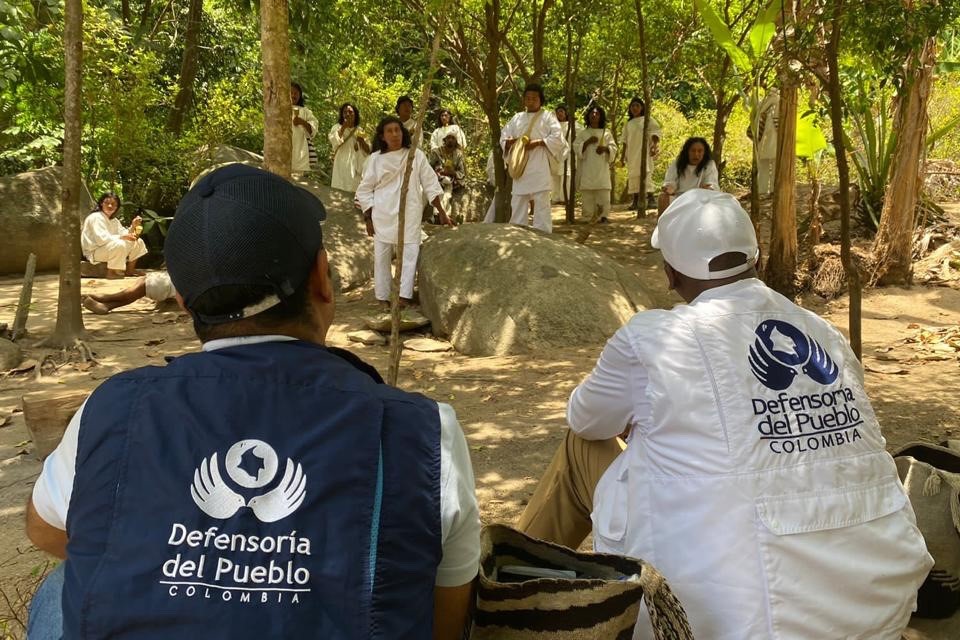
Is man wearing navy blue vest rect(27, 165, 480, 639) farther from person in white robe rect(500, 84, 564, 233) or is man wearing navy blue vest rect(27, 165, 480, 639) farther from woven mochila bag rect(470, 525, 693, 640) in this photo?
person in white robe rect(500, 84, 564, 233)

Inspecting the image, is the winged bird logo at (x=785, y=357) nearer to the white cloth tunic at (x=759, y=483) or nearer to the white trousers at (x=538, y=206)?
the white cloth tunic at (x=759, y=483)

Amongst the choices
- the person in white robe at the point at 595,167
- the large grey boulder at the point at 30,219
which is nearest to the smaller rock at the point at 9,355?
the large grey boulder at the point at 30,219

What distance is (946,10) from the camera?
4184mm

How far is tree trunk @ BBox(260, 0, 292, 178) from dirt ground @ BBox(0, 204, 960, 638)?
1.78 meters

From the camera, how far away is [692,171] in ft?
30.0

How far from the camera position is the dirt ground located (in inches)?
155

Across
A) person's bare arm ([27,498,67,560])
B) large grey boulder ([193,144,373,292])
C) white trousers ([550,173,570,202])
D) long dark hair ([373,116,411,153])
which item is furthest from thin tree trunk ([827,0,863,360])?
white trousers ([550,173,570,202])

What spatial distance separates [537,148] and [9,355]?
5.47m

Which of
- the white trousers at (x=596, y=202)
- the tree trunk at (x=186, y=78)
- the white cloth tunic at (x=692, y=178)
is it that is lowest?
the white trousers at (x=596, y=202)

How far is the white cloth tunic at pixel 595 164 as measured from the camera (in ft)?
41.0

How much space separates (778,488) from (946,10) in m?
3.51

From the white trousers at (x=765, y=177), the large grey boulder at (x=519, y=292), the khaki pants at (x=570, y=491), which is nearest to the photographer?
the khaki pants at (x=570, y=491)

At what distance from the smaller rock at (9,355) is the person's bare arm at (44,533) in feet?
17.5

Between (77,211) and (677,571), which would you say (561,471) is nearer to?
(677,571)
